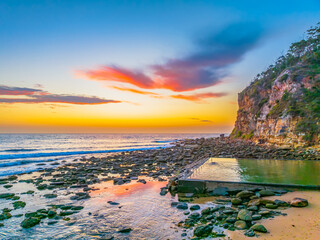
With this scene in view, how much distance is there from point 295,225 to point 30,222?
30.4 ft

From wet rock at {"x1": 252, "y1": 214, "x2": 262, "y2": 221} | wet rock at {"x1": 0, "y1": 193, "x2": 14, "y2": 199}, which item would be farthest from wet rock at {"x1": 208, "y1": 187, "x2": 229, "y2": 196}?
wet rock at {"x1": 0, "y1": 193, "x2": 14, "y2": 199}

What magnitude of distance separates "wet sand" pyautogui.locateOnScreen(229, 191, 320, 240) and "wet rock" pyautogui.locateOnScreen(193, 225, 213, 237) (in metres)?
0.64

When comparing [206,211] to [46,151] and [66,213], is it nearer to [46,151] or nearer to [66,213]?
[66,213]

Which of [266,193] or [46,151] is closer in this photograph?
[266,193]

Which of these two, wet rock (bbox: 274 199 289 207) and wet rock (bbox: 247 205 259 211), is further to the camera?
wet rock (bbox: 274 199 289 207)

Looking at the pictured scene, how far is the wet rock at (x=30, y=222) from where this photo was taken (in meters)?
7.30

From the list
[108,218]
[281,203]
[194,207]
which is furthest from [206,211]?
[108,218]

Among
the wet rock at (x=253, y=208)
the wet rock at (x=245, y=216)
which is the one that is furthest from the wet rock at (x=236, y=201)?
the wet rock at (x=245, y=216)

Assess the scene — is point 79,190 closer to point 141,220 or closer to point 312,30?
point 141,220

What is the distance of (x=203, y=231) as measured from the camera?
6070 mm

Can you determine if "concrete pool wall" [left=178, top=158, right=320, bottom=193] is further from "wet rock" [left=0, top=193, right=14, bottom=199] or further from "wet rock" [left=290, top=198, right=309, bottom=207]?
"wet rock" [left=0, top=193, right=14, bottom=199]

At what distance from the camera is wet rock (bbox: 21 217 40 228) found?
730 cm

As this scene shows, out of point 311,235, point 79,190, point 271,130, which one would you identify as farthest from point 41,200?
point 271,130

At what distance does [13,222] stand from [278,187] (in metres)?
11.8
